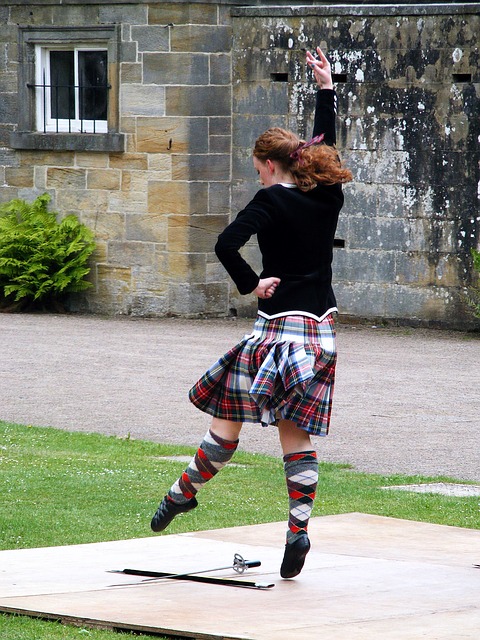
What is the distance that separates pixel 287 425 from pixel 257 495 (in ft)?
7.22

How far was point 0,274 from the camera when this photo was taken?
631 inches

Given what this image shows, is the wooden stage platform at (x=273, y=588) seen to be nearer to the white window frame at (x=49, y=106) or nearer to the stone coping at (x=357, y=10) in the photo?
the stone coping at (x=357, y=10)

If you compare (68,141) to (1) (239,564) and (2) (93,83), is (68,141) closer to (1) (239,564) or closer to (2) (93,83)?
(2) (93,83)

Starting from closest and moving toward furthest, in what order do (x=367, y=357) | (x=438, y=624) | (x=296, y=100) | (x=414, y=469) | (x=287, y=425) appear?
(x=438, y=624) < (x=287, y=425) < (x=414, y=469) < (x=367, y=357) < (x=296, y=100)

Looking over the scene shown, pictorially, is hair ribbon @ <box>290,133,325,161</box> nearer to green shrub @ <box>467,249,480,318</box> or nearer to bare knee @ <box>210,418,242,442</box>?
bare knee @ <box>210,418,242,442</box>

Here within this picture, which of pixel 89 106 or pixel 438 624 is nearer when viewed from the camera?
pixel 438 624

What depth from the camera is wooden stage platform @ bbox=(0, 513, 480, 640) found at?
445 centimetres

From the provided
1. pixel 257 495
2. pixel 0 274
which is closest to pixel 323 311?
pixel 257 495

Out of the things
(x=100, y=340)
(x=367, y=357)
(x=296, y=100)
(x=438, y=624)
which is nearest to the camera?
(x=438, y=624)

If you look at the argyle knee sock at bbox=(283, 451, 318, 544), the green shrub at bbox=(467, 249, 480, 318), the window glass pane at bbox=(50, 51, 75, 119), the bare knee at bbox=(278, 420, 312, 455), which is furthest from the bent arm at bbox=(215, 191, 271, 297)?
the window glass pane at bbox=(50, 51, 75, 119)

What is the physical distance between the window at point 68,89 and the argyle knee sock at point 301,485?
10890 millimetres

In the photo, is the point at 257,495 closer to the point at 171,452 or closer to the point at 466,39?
the point at 171,452

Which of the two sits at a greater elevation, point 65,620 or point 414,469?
point 65,620

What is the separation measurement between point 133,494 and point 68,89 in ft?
32.4
